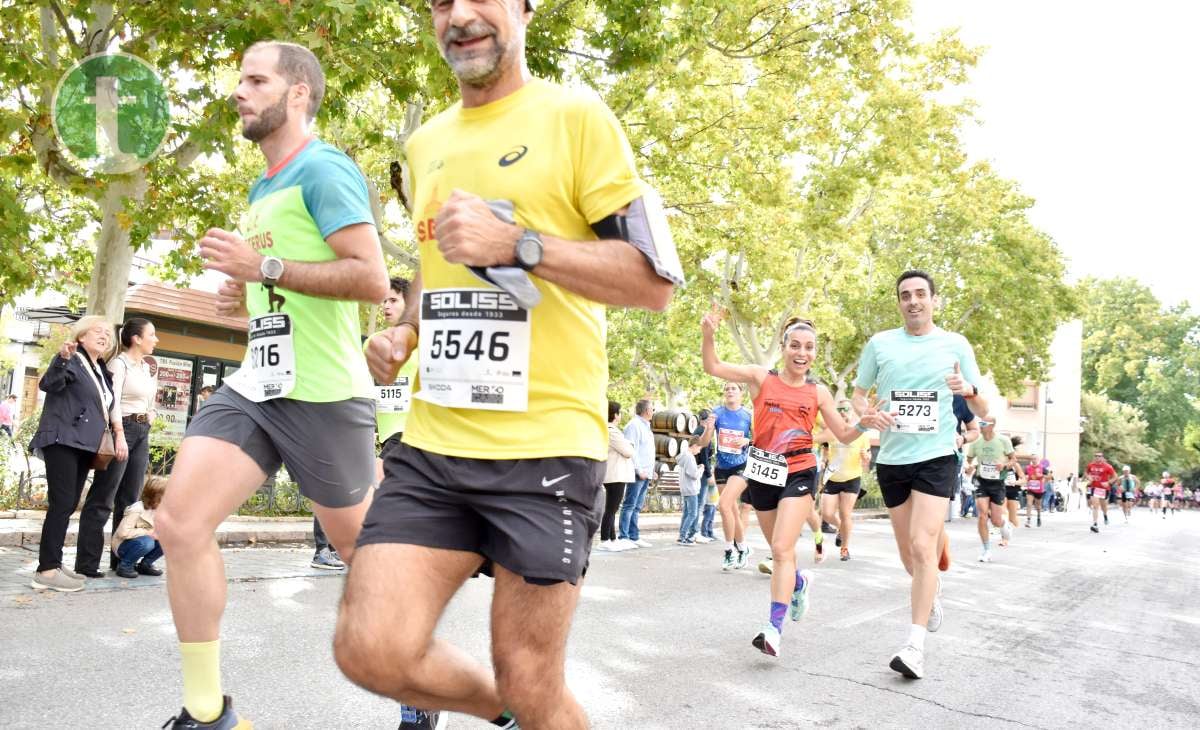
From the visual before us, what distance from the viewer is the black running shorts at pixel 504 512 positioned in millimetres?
2240

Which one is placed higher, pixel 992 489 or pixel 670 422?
pixel 670 422

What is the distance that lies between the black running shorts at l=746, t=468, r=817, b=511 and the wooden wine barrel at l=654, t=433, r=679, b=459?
16.0m

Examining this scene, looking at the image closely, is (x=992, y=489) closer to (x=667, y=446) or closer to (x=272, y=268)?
(x=667, y=446)

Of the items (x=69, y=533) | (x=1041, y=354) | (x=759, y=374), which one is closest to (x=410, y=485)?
(x=759, y=374)

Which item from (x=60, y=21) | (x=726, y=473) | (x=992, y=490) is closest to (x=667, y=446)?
(x=992, y=490)

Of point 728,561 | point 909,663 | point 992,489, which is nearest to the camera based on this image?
point 909,663

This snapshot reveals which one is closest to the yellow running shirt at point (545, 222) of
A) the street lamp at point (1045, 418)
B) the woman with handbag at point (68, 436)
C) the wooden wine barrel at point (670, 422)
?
the woman with handbag at point (68, 436)

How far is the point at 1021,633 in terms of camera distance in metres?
7.65

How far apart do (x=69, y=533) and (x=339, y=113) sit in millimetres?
4575

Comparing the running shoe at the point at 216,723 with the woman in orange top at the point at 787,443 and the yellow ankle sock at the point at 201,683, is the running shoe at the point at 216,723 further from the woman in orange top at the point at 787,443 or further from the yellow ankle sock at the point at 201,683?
the woman in orange top at the point at 787,443

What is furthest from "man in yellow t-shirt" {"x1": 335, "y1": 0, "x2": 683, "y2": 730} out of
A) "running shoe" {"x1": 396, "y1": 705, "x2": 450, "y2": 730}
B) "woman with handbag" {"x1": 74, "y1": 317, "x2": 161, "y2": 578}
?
"woman with handbag" {"x1": 74, "y1": 317, "x2": 161, "y2": 578}

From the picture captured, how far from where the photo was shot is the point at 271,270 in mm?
3129

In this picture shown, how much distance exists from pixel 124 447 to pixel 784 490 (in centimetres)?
454

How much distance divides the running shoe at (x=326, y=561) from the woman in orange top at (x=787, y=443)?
3791 millimetres
